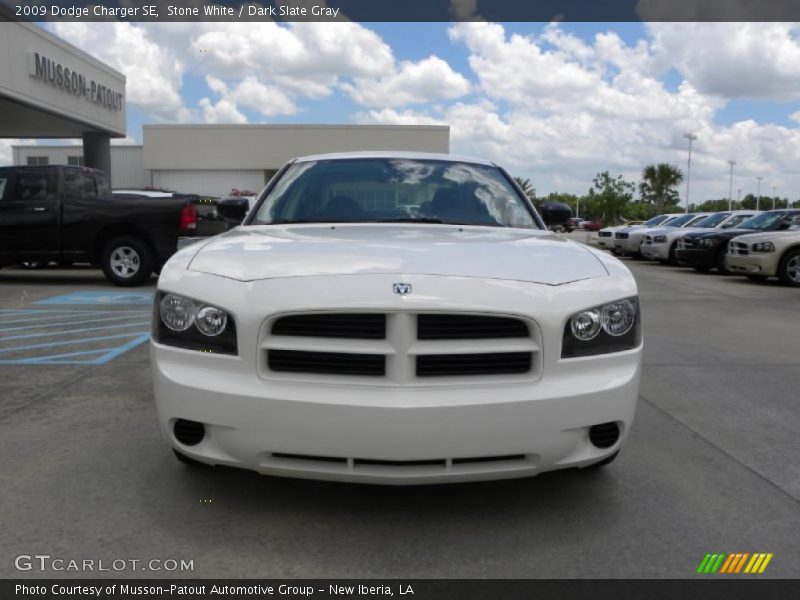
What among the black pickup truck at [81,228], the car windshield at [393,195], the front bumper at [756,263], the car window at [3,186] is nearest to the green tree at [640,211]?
the front bumper at [756,263]

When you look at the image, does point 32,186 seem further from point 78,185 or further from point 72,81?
point 72,81

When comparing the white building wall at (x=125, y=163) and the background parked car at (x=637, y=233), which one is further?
the white building wall at (x=125, y=163)

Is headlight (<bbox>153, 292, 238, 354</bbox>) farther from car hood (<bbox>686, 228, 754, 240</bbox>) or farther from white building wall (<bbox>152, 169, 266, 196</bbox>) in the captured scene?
white building wall (<bbox>152, 169, 266, 196</bbox>)

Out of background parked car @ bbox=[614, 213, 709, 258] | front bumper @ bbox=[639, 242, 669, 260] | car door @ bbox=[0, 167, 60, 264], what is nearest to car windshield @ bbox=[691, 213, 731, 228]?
background parked car @ bbox=[614, 213, 709, 258]

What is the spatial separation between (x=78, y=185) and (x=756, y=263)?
1236 centimetres

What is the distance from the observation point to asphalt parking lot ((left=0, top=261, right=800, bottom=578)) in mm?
2668

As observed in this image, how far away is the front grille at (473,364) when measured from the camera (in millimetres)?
2727

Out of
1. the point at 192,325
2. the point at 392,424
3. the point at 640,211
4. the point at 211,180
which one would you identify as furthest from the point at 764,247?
the point at 640,211

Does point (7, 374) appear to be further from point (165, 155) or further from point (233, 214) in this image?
point (165, 155)

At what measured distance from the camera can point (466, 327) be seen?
2748mm

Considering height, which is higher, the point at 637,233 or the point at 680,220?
the point at 680,220

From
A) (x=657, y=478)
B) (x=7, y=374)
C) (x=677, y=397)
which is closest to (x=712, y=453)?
(x=657, y=478)
